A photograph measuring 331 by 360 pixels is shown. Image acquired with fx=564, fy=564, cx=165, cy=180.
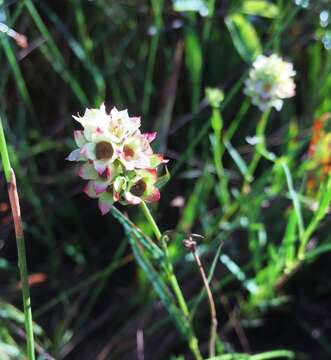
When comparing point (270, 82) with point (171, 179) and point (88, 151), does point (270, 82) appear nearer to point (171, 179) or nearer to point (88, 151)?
point (171, 179)

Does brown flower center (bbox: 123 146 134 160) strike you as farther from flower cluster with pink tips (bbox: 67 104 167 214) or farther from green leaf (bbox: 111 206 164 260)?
green leaf (bbox: 111 206 164 260)

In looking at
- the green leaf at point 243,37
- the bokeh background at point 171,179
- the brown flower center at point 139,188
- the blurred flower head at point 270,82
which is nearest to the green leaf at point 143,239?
the brown flower center at point 139,188

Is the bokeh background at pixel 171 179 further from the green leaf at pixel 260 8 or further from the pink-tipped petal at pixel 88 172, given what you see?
the pink-tipped petal at pixel 88 172

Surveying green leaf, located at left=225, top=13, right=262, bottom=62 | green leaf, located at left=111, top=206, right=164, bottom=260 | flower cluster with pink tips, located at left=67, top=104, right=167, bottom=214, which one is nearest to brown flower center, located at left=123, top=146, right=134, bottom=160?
flower cluster with pink tips, located at left=67, top=104, right=167, bottom=214

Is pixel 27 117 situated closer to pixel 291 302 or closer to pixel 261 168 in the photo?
pixel 261 168

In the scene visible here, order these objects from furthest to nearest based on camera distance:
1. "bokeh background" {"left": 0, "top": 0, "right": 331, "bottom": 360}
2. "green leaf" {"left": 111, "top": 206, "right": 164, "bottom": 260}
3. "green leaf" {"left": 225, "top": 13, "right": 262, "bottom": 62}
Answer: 1. "green leaf" {"left": 225, "top": 13, "right": 262, "bottom": 62}
2. "bokeh background" {"left": 0, "top": 0, "right": 331, "bottom": 360}
3. "green leaf" {"left": 111, "top": 206, "right": 164, "bottom": 260}

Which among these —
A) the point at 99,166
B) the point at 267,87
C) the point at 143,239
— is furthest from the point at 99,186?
the point at 267,87

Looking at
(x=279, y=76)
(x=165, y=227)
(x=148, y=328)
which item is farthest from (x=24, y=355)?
(x=279, y=76)
